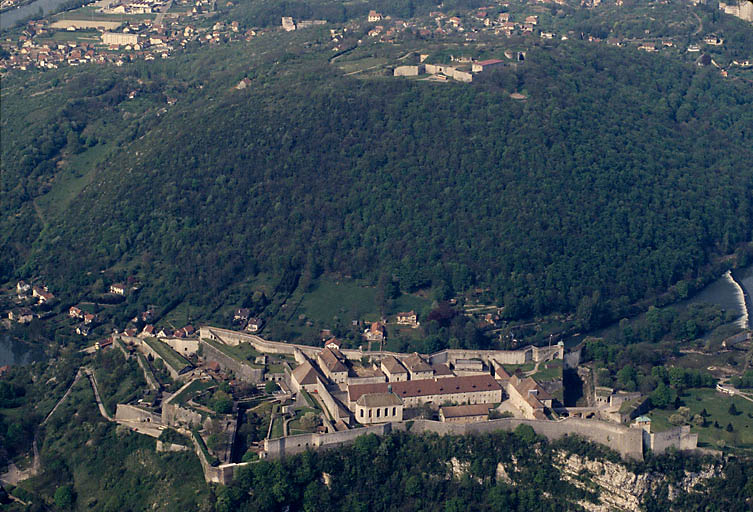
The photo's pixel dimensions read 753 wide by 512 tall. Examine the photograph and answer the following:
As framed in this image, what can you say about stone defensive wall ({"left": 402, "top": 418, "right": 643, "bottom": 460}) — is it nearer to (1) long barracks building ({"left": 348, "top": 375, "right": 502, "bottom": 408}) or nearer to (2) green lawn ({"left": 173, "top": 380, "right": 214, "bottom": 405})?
(1) long barracks building ({"left": 348, "top": 375, "right": 502, "bottom": 408})

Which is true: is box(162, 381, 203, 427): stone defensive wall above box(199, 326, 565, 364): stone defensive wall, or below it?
above

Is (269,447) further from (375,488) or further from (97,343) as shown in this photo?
(97,343)

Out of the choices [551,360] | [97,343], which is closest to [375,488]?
[551,360]

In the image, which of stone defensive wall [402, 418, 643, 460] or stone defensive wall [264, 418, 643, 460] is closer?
stone defensive wall [264, 418, 643, 460]

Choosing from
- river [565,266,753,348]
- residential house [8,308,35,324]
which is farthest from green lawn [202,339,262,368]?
river [565,266,753,348]

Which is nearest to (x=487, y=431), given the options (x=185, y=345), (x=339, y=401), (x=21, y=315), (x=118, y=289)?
(x=339, y=401)

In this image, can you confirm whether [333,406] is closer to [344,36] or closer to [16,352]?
[16,352]
